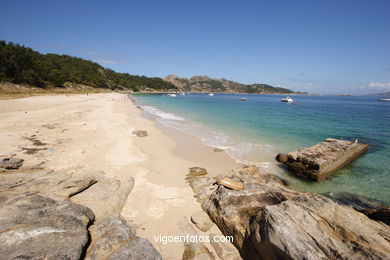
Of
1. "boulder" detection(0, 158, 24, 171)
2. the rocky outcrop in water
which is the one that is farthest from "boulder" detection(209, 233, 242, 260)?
"boulder" detection(0, 158, 24, 171)

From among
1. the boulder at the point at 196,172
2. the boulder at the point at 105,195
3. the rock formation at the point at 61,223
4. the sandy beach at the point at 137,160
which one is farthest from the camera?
the boulder at the point at 196,172

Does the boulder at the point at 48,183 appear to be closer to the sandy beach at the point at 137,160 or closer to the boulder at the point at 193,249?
the sandy beach at the point at 137,160

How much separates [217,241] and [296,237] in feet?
6.98

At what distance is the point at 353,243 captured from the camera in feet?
10.1

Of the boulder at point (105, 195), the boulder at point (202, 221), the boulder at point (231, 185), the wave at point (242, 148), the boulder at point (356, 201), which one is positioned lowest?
the boulder at point (356, 201)

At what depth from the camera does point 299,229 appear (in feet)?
11.4

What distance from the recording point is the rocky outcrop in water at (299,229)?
9.93 ft

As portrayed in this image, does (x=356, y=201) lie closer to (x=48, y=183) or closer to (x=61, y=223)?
(x=61, y=223)

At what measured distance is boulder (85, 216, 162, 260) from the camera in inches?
134

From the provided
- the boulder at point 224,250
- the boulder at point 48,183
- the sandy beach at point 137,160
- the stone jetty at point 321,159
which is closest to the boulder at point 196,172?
the sandy beach at point 137,160

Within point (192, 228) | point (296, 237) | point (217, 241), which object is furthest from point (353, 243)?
point (192, 228)

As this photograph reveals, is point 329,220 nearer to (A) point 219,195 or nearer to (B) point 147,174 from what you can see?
(A) point 219,195

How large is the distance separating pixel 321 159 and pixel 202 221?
8.20 meters

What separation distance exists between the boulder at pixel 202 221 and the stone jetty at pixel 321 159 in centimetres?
692
